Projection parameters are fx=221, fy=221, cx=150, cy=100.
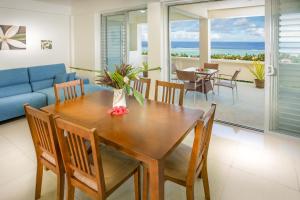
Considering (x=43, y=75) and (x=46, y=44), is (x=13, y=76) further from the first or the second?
(x=46, y=44)

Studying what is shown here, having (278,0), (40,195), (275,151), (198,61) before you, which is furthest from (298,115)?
(198,61)

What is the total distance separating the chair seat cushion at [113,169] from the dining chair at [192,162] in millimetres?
186

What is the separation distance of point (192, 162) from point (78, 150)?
774mm

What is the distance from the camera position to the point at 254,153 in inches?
109

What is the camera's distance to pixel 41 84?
4.79 metres

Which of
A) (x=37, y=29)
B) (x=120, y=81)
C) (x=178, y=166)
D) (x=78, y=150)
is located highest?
(x=37, y=29)

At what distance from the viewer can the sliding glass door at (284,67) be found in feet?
9.39

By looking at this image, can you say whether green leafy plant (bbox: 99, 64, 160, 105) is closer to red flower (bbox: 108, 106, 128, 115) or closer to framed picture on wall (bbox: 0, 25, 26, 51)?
red flower (bbox: 108, 106, 128, 115)

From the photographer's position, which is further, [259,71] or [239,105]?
[259,71]

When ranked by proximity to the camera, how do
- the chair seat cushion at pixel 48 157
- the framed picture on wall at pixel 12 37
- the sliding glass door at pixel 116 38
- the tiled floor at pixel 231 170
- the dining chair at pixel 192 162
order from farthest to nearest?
the sliding glass door at pixel 116 38 → the framed picture on wall at pixel 12 37 → the tiled floor at pixel 231 170 → the chair seat cushion at pixel 48 157 → the dining chair at pixel 192 162

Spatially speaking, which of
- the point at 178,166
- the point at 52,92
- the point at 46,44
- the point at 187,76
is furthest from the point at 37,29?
the point at 178,166

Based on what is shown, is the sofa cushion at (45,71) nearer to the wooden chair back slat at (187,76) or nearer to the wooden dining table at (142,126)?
the wooden dining table at (142,126)

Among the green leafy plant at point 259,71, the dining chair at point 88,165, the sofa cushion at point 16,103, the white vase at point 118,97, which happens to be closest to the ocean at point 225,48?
the green leafy plant at point 259,71

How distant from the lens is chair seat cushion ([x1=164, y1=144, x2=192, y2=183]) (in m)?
1.63
